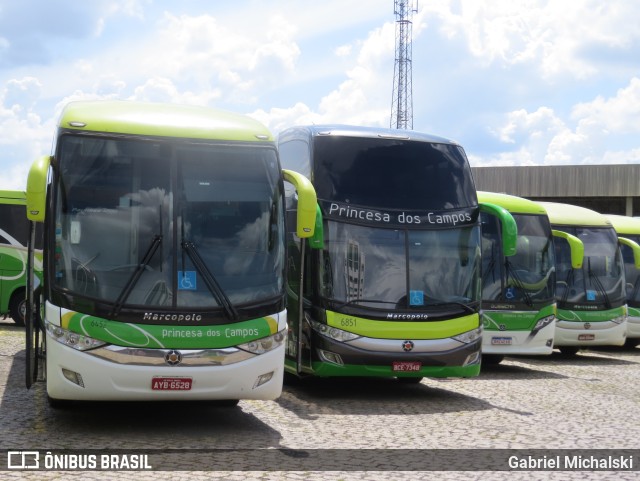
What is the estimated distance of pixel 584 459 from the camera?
953cm

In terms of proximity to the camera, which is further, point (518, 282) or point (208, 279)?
point (518, 282)

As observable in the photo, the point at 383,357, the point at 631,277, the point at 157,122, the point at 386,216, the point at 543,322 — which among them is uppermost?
the point at 157,122

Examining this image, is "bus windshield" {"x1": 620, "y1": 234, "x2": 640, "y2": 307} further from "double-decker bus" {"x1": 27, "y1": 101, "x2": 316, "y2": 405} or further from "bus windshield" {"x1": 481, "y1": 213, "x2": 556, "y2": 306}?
"double-decker bus" {"x1": 27, "y1": 101, "x2": 316, "y2": 405}

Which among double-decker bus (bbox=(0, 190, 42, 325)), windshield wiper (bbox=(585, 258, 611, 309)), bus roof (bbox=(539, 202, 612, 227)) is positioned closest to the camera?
windshield wiper (bbox=(585, 258, 611, 309))

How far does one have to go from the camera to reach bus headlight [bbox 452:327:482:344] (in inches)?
547

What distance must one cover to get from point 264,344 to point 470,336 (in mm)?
4315

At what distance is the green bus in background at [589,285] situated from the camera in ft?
71.2

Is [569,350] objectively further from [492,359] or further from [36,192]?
[36,192]

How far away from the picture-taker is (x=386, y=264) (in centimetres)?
1374

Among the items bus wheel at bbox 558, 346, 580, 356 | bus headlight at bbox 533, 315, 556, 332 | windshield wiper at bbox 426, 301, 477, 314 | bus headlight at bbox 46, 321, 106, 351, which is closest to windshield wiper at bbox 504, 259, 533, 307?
bus headlight at bbox 533, 315, 556, 332

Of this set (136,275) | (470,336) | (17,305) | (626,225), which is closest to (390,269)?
→ (470,336)

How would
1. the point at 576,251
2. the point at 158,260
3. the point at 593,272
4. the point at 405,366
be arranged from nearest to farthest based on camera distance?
the point at 158,260 → the point at 405,366 → the point at 576,251 → the point at 593,272

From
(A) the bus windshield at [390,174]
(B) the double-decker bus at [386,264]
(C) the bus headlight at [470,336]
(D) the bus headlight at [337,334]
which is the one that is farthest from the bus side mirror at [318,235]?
(C) the bus headlight at [470,336]

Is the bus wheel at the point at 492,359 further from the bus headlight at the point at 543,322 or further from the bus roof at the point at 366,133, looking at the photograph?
the bus roof at the point at 366,133
